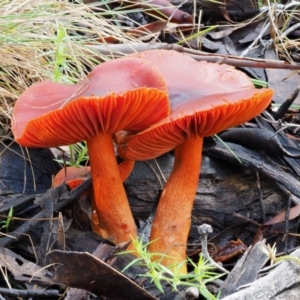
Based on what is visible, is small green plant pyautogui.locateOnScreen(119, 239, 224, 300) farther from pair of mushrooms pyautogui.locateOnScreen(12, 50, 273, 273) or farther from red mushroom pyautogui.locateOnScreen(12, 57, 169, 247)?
red mushroom pyautogui.locateOnScreen(12, 57, 169, 247)

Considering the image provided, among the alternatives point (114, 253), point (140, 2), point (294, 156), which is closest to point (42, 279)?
point (114, 253)

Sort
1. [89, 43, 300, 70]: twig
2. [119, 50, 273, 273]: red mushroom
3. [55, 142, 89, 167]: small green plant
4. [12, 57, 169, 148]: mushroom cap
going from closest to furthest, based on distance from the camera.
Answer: [12, 57, 169, 148]: mushroom cap → [119, 50, 273, 273]: red mushroom → [55, 142, 89, 167]: small green plant → [89, 43, 300, 70]: twig

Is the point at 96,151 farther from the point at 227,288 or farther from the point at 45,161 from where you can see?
the point at 227,288

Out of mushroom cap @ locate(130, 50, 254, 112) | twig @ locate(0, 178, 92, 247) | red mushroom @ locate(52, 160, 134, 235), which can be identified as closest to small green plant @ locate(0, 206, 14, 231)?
twig @ locate(0, 178, 92, 247)

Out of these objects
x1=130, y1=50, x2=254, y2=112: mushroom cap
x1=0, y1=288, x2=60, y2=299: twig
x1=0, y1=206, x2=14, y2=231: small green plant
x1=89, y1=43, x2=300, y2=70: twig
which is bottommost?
x1=0, y1=288, x2=60, y2=299: twig

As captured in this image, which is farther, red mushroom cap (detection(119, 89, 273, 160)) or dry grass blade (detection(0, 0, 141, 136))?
dry grass blade (detection(0, 0, 141, 136))

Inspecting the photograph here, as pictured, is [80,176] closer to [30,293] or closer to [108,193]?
[108,193]
